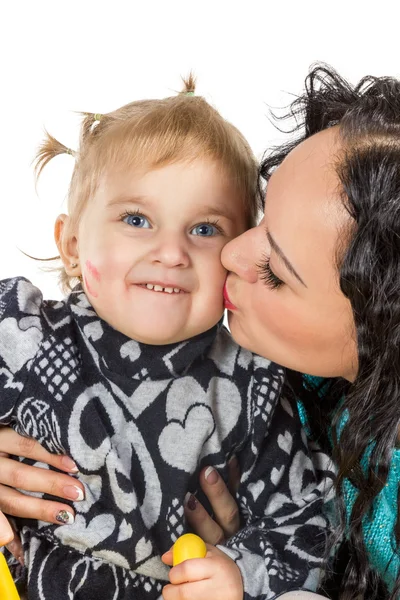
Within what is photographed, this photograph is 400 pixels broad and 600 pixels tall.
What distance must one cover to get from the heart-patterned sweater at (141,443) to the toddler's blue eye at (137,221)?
0.46ft

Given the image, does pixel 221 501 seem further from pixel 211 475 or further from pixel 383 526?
pixel 383 526

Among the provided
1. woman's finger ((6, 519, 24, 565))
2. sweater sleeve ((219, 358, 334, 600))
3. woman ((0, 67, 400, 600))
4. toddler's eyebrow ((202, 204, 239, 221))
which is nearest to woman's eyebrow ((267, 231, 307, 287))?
woman ((0, 67, 400, 600))

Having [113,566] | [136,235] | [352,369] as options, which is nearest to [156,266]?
[136,235]

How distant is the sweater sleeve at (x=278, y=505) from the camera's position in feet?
4.01

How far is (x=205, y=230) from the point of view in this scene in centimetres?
126

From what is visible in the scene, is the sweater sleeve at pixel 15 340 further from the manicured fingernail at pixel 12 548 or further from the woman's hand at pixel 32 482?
the manicured fingernail at pixel 12 548

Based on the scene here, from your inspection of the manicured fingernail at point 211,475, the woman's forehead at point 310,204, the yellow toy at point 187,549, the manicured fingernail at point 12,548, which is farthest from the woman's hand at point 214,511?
the woman's forehead at point 310,204

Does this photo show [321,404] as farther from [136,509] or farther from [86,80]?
[86,80]

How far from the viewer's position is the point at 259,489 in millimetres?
1291

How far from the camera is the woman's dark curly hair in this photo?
111 centimetres

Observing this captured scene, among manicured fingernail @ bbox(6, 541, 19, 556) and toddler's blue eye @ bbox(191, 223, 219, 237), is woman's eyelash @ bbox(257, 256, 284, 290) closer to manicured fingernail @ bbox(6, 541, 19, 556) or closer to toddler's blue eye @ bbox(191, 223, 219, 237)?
toddler's blue eye @ bbox(191, 223, 219, 237)

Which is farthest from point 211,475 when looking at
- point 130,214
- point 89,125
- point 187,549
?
point 89,125

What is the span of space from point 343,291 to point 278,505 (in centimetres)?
33

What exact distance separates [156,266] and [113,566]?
382mm
